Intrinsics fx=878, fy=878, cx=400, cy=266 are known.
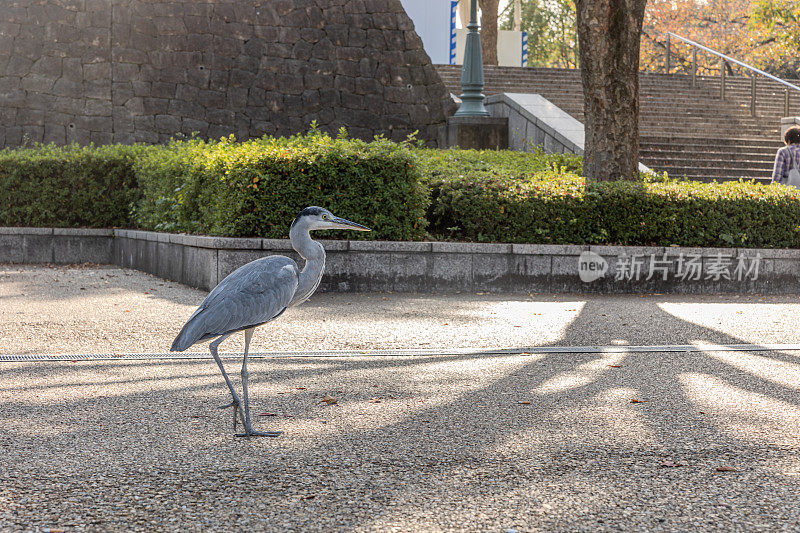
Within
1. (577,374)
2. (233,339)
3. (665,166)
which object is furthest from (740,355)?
(665,166)

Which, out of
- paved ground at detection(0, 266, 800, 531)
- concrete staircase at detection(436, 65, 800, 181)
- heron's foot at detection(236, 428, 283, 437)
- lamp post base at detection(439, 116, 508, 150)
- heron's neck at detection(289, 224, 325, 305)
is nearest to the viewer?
paved ground at detection(0, 266, 800, 531)

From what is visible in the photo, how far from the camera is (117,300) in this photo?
9031 mm

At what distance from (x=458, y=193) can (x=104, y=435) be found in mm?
6987

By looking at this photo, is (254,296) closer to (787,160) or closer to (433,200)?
(433,200)

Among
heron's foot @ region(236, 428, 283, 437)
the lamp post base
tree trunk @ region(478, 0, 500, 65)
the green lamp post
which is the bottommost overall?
heron's foot @ region(236, 428, 283, 437)

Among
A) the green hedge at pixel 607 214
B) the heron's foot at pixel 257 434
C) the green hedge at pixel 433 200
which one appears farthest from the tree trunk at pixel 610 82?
the heron's foot at pixel 257 434

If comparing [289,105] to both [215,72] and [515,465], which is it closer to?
[215,72]

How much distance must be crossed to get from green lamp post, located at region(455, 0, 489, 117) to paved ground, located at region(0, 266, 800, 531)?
10129 millimetres

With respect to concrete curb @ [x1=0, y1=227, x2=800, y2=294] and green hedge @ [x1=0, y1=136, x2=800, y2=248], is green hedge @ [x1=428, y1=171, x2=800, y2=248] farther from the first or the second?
concrete curb @ [x1=0, y1=227, x2=800, y2=294]

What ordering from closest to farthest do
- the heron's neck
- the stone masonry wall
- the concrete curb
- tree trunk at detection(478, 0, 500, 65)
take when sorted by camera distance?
the heron's neck < the concrete curb < the stone masonry wall < tree trunk at detection(478, 0, 500, 65)

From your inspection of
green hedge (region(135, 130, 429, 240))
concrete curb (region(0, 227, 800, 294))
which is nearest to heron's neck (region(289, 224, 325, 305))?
concrete curb (region(0, 227, 800, 294))

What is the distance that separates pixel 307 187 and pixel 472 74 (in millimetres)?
8274

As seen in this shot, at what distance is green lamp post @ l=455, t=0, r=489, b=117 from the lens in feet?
55.3

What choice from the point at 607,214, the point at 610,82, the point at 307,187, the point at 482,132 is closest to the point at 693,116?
the point at 482,132
